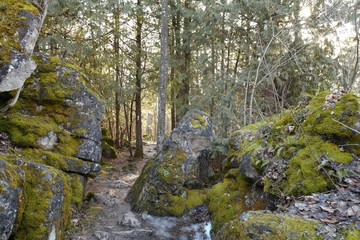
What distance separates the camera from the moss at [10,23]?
524 cm

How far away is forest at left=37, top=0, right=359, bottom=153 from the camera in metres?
8.55

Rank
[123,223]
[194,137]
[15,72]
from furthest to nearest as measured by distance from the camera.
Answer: [194,137]
[123,223]
[15,72]

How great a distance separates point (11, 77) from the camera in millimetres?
5148

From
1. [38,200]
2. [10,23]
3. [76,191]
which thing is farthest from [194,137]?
[10,23]

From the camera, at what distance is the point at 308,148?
4090 millimetres

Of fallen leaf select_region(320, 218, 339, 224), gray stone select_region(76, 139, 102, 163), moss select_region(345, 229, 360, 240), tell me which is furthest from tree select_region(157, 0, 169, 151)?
moss select_region(345, 229, 360, 240)

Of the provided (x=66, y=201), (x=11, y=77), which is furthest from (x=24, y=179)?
(x=11, y=77)

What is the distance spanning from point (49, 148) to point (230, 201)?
14.5 feet

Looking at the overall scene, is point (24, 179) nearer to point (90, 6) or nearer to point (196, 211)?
point (196, 211)

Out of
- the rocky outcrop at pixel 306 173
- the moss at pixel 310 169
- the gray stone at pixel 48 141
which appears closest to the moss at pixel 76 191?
the gray stone at pixel 48 141

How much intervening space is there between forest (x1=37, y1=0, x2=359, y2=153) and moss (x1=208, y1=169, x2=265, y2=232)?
70.0 inches

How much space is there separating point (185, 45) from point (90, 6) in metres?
4.85

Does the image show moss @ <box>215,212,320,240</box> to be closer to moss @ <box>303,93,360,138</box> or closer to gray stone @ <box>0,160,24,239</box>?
moss @ <box>303,93,360,138</box>

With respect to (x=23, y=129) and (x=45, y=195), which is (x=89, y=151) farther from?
(x=45, y=195)
